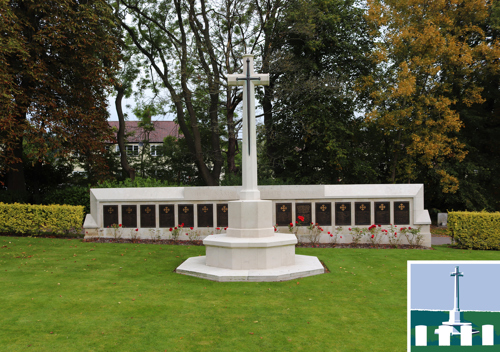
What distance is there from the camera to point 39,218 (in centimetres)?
1287

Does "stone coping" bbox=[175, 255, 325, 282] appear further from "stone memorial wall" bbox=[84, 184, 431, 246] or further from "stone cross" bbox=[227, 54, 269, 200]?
"stone memorial wall" bbox=[84, 184, 431, 246]

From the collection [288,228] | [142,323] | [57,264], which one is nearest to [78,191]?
[57,264]

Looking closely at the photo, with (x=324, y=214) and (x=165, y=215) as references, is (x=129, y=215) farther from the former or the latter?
(x=324, y=214)

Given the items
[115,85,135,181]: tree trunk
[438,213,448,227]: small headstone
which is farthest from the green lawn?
[115,85,135,181]: tree trunk

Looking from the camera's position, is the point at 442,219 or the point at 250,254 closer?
the point at 250,254

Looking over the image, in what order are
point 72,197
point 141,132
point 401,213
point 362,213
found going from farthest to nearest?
point 141,132 → point 72,197 → point 362,213 → point 401,213

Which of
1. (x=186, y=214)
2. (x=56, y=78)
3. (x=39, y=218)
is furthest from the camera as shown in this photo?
(x=56, y=78)

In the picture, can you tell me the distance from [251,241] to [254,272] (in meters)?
0.67

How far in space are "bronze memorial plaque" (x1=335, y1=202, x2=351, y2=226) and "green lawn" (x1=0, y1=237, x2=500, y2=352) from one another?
10.2ft

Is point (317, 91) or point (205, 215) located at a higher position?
point (317, 91)

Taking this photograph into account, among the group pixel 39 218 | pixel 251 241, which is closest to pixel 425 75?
pixel 251 241

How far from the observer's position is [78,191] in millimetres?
16188

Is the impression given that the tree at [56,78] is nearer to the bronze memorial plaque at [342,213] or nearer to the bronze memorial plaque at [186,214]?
the bronze memorial plaque at [186,214]

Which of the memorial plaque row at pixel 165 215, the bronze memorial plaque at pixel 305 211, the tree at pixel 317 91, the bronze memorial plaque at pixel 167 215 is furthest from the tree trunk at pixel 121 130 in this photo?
the bronze memorial plaque at pixel 305 211
